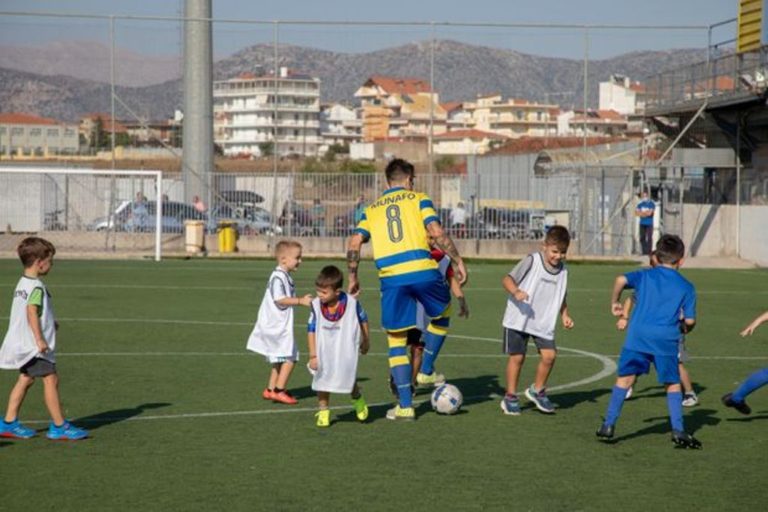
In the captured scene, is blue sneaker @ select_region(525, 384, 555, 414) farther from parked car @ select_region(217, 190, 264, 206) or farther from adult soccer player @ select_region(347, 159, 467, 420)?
parked car @ select_region(217, 190, 264, 206)

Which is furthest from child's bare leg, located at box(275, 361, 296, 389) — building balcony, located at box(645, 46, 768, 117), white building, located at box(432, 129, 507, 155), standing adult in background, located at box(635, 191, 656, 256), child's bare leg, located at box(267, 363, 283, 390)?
white building, located at box(432, 129, 507, 155)

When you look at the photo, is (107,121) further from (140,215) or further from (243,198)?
(243,198)

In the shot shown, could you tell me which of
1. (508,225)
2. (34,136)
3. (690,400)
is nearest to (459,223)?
(508,225)

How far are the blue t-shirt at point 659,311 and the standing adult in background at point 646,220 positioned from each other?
2394 cm

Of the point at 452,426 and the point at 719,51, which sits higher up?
the point at 719,51

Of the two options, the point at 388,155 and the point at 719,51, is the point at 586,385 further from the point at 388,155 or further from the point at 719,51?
the point at 388,155

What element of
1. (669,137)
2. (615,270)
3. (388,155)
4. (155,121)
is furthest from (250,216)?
(388,155)

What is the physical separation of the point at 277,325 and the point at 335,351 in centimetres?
154

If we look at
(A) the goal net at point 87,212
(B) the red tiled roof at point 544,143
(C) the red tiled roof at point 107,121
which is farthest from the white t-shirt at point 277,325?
(B) the red tiled roof at point 544,143

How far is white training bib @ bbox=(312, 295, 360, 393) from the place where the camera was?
10.1 metres

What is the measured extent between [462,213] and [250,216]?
5949 millimetres

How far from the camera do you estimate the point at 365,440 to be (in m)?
9.74

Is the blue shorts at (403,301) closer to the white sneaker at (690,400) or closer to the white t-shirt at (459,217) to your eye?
the white sneaker at (690,400)

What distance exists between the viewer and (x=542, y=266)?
10.8 meters
